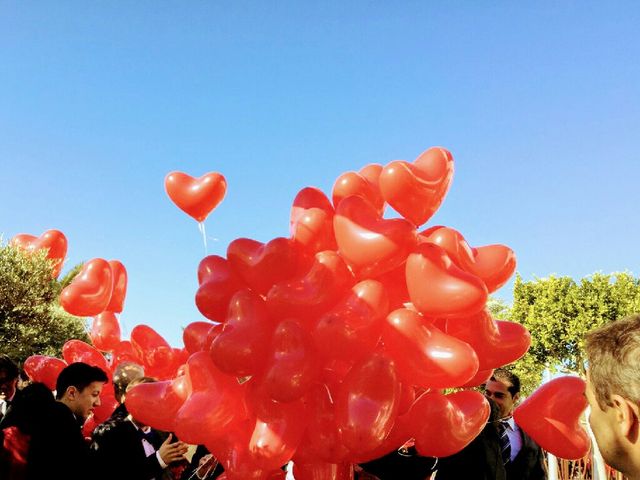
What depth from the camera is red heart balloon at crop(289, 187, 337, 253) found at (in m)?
2.88

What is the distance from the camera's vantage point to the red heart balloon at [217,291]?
2975mm

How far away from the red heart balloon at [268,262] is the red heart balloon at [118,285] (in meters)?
3.68

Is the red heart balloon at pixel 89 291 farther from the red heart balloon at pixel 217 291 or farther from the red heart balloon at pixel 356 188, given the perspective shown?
the red heart balloon at pixel 356 188

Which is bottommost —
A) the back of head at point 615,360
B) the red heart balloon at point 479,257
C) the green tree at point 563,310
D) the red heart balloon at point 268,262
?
the back of head at point 615,360

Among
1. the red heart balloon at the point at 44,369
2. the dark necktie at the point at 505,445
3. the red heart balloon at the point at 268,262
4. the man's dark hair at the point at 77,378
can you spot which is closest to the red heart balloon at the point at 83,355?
the red heart balloon at the point at 44,369

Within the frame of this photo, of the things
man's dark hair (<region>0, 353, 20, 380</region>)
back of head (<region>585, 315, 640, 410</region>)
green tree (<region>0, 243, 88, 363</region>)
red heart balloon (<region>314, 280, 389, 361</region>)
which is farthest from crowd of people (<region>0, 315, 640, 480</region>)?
green tree (<region>0, 243, 88, 363</region>)

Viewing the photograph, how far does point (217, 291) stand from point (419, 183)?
1.22 meters

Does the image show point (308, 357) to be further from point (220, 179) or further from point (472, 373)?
point (220, 179)

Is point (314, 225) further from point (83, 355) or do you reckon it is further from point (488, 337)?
point (83, 355)

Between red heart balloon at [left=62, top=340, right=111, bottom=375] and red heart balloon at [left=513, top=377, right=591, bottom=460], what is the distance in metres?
5.08

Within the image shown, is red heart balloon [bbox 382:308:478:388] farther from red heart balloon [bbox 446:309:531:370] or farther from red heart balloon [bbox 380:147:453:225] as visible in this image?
red heart balloon [bbox 380:147:453:225]

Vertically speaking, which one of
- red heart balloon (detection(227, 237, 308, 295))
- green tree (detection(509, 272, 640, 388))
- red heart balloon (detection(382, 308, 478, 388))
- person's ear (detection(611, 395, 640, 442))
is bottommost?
person's ear (detection(611, 395, 640, 442))

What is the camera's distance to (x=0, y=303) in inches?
447

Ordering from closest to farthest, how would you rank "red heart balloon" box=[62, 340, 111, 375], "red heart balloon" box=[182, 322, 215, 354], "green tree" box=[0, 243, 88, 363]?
"red heart balloon" box=[182, 322, 215, 354] < "red heart balloon" box=[62, 340, 111, 375] < "green tree" box=[0, 243, 88, 363]
